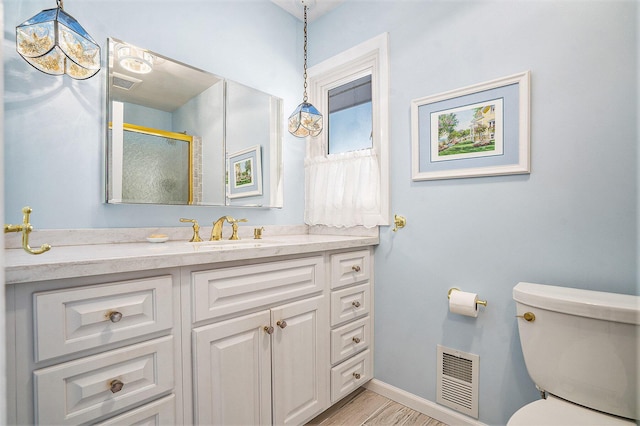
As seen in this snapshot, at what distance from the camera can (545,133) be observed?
1411 millimetres

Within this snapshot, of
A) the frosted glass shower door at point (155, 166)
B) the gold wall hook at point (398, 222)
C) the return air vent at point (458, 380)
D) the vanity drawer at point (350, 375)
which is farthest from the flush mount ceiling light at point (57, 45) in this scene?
the return air vent at point (458, 380)

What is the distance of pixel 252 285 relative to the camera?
1336 millimetres

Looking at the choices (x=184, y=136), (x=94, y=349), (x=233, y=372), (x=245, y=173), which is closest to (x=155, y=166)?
(x=184, y=136)

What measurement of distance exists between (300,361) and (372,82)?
167cm

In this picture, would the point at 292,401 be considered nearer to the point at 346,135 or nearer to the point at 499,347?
the point at 499,347

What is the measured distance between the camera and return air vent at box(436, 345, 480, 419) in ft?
5.28

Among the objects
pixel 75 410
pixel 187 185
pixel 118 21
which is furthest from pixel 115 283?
pixel 118 21

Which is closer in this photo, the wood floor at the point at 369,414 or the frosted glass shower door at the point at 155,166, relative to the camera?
the frosted glass shower door at the point at 155,166

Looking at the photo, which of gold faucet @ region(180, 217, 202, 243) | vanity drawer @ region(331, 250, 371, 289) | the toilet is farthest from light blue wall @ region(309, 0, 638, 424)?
gold faucet @ region(180, 217, 202, 243)

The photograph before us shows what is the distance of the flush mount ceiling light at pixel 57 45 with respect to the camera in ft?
4.02

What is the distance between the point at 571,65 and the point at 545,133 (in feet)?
0.92

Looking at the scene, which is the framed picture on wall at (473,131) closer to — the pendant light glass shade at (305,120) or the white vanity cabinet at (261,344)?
the pendant light glass shade at (305,120)

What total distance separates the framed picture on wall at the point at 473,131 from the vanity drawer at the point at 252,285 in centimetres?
81

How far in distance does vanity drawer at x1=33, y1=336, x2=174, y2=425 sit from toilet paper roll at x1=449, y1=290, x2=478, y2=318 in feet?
4.12
